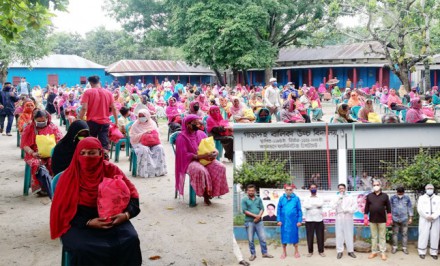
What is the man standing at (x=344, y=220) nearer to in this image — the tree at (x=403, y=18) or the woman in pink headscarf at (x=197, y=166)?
the woman in pink headscarf at (x=197, y=166)

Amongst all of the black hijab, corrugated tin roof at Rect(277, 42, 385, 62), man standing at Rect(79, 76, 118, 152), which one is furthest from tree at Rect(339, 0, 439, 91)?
the black hijab

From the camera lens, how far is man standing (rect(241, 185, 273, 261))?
9.37 ft

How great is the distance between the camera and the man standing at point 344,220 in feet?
9.88

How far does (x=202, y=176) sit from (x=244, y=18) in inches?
668

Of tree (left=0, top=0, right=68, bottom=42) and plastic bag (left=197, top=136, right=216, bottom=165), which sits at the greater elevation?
tree (left=0, top=0, right=68, bottom=42)

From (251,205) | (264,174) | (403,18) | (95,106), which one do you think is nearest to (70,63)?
(95,106)

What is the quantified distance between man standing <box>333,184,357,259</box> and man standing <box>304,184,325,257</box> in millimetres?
94

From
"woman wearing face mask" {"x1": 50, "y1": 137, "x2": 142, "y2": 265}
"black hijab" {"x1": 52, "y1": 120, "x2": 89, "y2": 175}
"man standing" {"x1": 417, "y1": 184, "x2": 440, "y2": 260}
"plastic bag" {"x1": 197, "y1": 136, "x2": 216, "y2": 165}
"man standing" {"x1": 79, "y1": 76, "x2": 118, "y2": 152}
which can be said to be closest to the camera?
"man standing" {"x1": 417, "y1": 184, "x2": 440, "y2": 260}

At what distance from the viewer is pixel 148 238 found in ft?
15.3

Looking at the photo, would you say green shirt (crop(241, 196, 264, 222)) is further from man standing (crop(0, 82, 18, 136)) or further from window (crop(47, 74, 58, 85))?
man standing (crop(0, 82, 18, 136))

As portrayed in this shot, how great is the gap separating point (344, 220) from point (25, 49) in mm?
13328

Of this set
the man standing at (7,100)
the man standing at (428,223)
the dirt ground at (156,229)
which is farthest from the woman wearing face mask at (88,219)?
the man standing at (7,100)

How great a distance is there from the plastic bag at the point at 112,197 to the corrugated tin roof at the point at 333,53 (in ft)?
78.3

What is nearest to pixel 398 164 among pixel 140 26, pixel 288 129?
pixel 288 129
